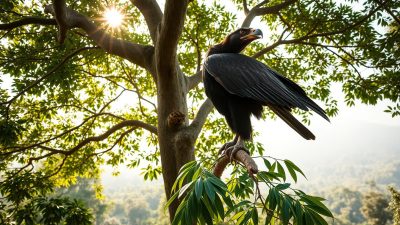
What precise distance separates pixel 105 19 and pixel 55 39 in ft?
3.38

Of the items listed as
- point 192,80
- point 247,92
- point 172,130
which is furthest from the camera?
point 192,80

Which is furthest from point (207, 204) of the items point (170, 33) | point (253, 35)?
point (253, 35)

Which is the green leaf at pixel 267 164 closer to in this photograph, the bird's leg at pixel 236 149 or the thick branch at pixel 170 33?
the bird's leg at pixel 236 149

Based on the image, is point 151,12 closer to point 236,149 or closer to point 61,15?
point 61,15

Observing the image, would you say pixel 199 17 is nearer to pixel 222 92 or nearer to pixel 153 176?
pixel 153 176

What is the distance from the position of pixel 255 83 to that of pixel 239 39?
1.04m

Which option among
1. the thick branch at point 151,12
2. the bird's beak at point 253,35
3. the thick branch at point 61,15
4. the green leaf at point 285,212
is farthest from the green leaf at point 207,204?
the thick branch at point 151,12

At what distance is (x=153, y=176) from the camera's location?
→ 6094 mm

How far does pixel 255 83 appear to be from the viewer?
7.80 ft

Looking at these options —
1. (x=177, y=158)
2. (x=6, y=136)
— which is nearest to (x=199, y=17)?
(x=177, y=158)

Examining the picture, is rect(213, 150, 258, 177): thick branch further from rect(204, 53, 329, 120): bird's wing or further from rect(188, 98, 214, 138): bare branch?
rect(188, 98, 214, 138): bare branch

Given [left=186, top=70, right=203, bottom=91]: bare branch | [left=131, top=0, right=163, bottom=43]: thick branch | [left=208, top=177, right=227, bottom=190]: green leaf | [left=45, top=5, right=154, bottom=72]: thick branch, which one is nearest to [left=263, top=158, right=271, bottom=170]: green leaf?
[left=208, top=177, right=227, bottom=190]: green leaf

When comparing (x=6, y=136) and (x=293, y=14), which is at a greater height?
(x=293, y=14)

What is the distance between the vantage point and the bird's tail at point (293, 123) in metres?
2.04
